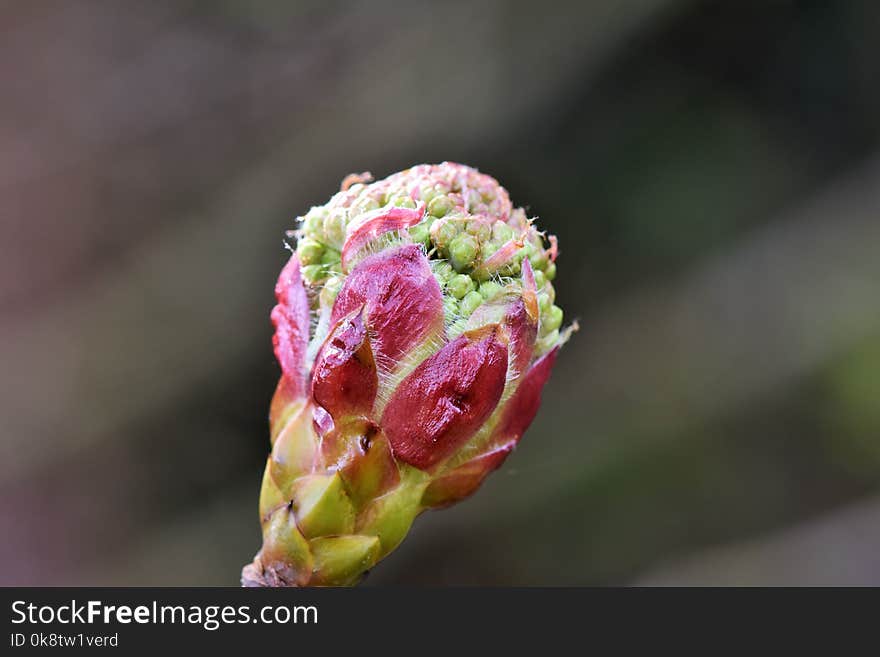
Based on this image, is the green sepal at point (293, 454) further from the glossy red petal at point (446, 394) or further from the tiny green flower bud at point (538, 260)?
the tiny green flower bud at point (538, 260)

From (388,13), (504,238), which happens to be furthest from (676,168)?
(504,238)

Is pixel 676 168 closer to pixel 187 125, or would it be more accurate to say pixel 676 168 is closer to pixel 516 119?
pixel 516 119

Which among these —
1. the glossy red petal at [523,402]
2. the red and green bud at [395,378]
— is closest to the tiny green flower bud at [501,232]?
the red and green bud at [395,378]

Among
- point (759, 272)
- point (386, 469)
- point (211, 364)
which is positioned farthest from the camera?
point (759, 272)

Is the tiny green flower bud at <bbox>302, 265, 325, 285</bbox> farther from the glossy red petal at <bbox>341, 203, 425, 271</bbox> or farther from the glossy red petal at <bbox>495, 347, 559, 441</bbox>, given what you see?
the glossy red petal at <bbox>495, 347, 559, 441</bbox>

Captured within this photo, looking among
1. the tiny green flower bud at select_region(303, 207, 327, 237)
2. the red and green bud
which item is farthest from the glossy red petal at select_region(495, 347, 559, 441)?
the tiny green flower bud at select_region(303, 207, 327, 237)

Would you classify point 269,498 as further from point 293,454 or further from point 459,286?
point 459,286
